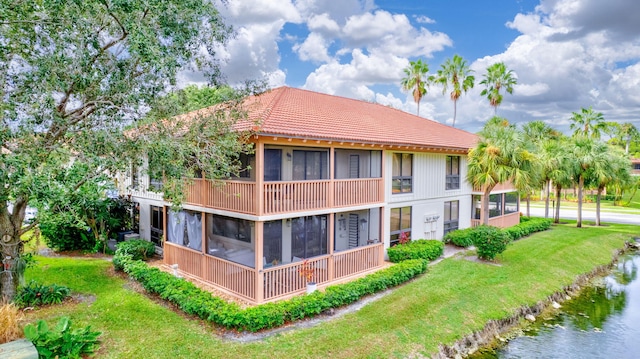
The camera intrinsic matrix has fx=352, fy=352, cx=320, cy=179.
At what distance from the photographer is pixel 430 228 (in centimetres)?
1834

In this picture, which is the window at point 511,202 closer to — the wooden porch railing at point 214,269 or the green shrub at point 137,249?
the wooden porch railing at point 214,269

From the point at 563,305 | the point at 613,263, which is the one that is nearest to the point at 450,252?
the point at 563,305

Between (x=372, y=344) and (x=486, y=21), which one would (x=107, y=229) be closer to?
(x=372, y=344)

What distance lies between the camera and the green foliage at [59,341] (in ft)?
24.4

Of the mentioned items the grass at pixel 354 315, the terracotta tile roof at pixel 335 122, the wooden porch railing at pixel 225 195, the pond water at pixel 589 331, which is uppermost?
the terracotta tile roof at pixel 335 122

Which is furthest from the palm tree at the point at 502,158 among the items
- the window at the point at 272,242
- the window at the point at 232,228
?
the window at the point at 232,228

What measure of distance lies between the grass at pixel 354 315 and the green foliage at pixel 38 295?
43cm

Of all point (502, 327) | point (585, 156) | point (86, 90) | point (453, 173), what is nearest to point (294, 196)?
point (86, 90)

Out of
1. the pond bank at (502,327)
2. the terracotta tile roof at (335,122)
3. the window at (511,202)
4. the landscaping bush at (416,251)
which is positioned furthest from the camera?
the window at (511,202)

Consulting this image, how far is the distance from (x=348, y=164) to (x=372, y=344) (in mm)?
8030

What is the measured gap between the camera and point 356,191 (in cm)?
1390

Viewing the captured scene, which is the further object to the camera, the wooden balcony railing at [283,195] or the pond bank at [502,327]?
the wooden balcony railing at [283,195]

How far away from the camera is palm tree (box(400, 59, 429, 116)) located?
38.8 m

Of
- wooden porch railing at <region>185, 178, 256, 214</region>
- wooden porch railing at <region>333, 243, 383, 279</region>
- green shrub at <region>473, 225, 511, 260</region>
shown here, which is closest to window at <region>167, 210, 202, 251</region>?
wooden porch railing at <region>185, 178, 256, 214</region>
